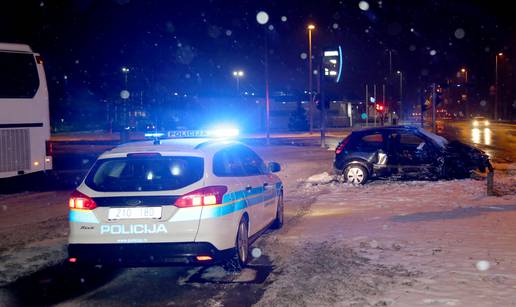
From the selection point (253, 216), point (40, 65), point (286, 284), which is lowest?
point (286, 284)

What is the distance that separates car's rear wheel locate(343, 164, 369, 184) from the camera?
1492cm

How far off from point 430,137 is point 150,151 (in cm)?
1023

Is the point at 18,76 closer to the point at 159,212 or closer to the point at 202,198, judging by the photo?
the point at 159,212

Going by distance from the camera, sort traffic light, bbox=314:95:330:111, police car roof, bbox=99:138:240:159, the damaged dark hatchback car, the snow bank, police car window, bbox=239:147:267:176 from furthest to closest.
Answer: traffic light, bbox=314:95:330:111, the snow bank, the damaged dark hatchback car, police car window, bbox=239:147:267:176, police car roof, bbox=99:138:240:159

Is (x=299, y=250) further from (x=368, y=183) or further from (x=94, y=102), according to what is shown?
(x=94, y=102)

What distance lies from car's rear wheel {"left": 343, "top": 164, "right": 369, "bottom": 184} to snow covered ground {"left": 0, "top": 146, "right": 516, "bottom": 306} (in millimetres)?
935

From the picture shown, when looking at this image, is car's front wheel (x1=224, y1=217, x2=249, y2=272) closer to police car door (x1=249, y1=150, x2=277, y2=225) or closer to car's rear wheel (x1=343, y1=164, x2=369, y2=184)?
police car door (x1=249, y1=150, x2=277, y2=225)

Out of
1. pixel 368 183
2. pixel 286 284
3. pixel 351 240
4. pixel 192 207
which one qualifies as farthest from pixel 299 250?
pixel 368 183

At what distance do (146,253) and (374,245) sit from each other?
10.8 feet

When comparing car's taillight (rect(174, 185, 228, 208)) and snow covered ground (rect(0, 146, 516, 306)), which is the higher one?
car's taillight (rect(174, 185, 228, 208))

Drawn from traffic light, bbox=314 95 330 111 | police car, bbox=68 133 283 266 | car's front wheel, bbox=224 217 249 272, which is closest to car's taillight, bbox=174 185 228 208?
police car, bbox=68 133 283 266

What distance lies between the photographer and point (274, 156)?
25.9 m

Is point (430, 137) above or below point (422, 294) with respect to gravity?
above

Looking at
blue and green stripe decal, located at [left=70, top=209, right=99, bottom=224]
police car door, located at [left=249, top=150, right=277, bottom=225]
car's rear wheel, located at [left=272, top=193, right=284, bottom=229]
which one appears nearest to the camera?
blue and green stripe decal, located at [left=70, top=209, right=99, bottom=224]
